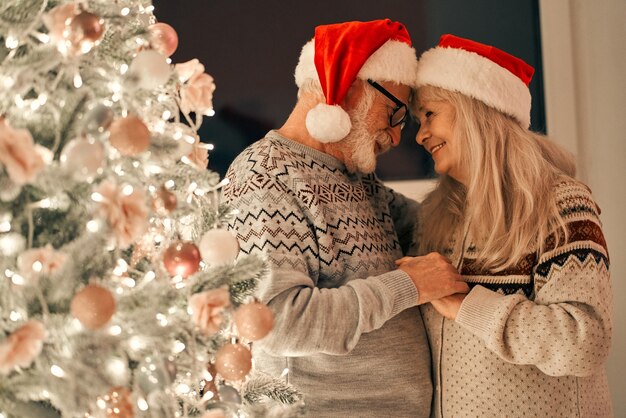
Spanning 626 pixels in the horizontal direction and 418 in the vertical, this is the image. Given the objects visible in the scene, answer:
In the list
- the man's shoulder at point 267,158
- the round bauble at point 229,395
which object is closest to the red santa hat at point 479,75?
the man's shoulder at point 267,158

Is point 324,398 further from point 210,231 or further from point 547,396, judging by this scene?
point 210,231

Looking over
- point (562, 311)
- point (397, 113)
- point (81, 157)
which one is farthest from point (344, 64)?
point (81, 157)

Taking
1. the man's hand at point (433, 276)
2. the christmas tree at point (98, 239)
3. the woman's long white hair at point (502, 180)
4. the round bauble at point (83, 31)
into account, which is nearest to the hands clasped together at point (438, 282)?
the man's hand at point (433, 276)

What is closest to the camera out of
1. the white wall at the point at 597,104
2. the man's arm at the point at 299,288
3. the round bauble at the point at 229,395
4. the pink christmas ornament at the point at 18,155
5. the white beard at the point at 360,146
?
the pink christmas ornament at the point at 18,155

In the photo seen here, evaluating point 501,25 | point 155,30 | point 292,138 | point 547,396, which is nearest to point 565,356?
point 547,396

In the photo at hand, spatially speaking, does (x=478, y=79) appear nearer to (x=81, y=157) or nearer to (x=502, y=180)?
(x=502, y=180)

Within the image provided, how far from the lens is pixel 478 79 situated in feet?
6.29

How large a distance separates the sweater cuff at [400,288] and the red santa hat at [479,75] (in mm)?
558

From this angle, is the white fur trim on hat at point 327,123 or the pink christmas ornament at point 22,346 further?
the white fur trim on hat at point 327,123

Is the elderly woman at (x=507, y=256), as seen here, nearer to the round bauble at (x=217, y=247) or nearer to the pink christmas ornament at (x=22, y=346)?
the round bauble at (x=217, y=247)

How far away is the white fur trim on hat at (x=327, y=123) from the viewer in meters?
1.84

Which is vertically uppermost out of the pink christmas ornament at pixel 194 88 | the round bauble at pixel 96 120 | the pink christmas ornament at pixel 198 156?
the round bauble at pixel 96 120

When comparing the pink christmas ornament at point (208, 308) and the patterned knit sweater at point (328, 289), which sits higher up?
the pink christmas ornament at point (208, 308)

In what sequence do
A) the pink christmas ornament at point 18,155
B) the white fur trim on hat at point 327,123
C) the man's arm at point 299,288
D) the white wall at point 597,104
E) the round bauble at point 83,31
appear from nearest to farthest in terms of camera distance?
the pink christmas ornament at point 18,155, the round bauble at point 83,31, the man's arm at point 299,288, the white fur trim on hat at point 327,123, the white wall at point 597,104
